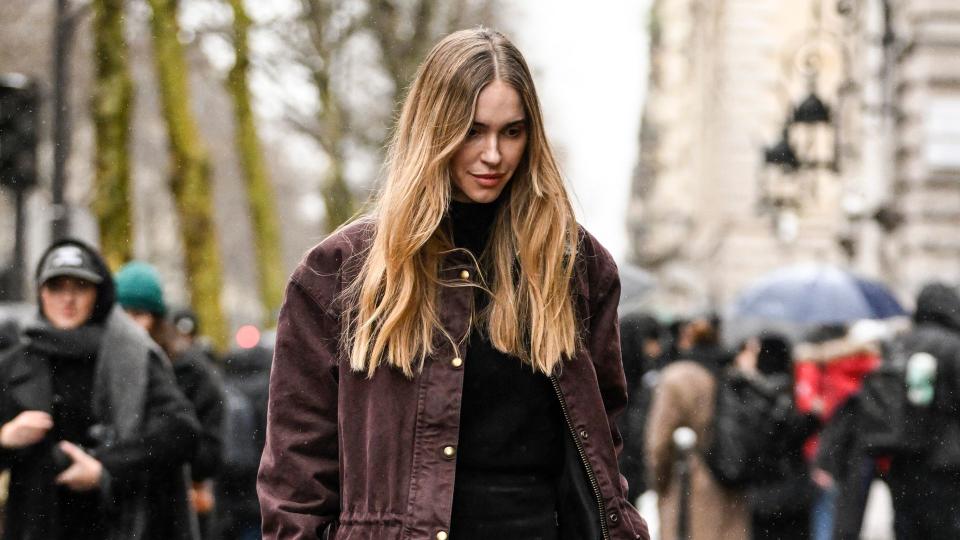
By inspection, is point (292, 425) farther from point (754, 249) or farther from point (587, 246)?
point (754, 249)

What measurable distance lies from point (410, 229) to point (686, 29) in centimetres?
6216

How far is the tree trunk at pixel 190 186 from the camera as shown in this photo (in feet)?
73.6

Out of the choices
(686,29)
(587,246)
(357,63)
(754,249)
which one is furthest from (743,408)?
(686,29)

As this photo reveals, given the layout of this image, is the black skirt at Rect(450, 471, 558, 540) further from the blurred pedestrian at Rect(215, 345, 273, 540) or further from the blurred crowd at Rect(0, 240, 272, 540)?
the blurred pedestrian at Rect(215, 345, 273, 540)

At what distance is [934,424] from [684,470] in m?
1.96

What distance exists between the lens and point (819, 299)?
13.6 meters

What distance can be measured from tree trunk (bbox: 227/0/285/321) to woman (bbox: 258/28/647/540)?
2149 cm

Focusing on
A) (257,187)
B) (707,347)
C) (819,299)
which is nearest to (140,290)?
(707,347)

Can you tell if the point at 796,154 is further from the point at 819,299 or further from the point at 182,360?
the point at 182,360

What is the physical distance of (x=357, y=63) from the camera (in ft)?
104

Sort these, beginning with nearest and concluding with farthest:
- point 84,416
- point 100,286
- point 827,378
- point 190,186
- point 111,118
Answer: point 84,416, point 100,286, point 827,378, point 111,118, point 190,186

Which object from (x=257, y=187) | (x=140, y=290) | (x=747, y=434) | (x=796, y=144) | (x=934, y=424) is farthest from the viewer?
(x=257, y=187)

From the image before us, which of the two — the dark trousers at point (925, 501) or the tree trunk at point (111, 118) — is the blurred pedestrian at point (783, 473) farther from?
the tree trunk at point (111, 118)

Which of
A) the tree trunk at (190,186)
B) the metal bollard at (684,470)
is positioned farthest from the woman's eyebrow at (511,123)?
the tree trunk at (190,186)
